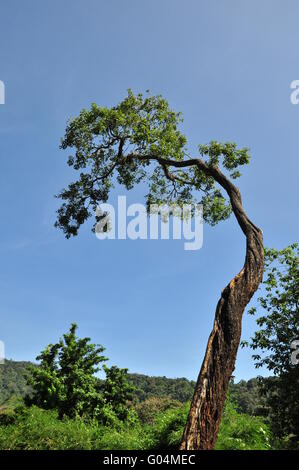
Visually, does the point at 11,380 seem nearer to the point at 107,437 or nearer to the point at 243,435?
the point at 107,437

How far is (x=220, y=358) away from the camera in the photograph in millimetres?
5480

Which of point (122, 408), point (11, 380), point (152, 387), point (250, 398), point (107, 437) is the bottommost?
point (11, 380)

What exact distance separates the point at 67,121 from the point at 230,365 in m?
10.6

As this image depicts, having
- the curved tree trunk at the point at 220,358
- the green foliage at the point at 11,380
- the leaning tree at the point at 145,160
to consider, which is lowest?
the green foliage at the point at 11,380

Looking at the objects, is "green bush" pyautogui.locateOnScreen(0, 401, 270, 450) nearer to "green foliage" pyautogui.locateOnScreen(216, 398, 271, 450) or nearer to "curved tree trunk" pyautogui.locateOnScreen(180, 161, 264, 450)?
"green foliage" pyautogui.locateOnScreen(216, 398, 271, 450)

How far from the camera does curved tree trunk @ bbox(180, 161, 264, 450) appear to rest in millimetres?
4801

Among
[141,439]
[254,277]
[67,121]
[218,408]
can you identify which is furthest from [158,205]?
[218,408]

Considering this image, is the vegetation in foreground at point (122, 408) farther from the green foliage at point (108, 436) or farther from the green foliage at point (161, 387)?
the green foliage at point (161, 387)

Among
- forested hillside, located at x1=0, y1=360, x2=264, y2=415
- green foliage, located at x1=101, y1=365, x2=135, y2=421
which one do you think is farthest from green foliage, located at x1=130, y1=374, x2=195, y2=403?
green foliage, located at x1=101, y1=365, x2=135, y2=421

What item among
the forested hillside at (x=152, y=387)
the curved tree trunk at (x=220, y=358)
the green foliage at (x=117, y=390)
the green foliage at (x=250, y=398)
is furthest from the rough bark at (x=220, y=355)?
the forested hillside at (x=152, y=387)

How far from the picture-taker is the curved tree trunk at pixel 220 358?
189 inches

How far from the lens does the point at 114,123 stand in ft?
39.6

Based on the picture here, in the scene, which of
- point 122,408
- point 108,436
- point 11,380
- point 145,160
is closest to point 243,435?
point 108,436

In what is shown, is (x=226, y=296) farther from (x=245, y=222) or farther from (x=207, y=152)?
(x=207, y=152)
